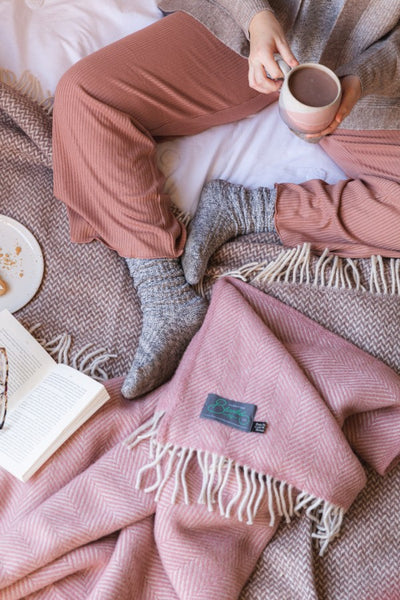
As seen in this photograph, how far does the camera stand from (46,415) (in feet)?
3.39

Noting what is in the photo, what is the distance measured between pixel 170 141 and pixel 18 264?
389 mm

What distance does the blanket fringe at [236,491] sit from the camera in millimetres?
934

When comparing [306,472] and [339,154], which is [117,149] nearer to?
[339,154]

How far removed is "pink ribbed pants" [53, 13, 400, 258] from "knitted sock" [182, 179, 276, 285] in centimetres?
Result: 2

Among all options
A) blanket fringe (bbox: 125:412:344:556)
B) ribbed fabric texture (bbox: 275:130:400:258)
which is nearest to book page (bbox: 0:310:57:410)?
blanket fringe (bbox: 125:412:344:556)

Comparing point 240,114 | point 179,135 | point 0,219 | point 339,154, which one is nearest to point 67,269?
point 0,219

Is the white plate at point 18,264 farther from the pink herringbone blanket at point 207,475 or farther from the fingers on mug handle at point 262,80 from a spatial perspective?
the fingers on mug handle at point 262,80

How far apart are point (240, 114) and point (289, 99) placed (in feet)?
1.50

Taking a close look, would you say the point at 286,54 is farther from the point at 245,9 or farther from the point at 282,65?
the point at 245,9

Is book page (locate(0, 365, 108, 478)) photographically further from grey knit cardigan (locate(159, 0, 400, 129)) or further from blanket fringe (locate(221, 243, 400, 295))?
grey knit cardigan (locate(159, 0, 400, 129))

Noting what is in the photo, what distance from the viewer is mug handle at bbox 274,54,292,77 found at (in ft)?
2.96

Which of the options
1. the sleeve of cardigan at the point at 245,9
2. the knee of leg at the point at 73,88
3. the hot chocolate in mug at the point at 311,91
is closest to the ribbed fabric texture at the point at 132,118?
the knee of leg at the point at 73,88

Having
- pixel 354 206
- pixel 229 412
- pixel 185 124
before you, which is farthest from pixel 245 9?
pixel 229 412

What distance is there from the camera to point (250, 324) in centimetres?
103
